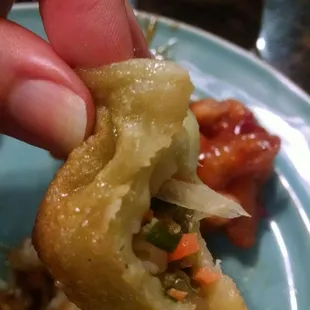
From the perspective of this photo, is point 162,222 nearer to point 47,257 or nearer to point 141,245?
point 141,245

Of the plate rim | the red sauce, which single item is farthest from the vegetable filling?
the plate rim

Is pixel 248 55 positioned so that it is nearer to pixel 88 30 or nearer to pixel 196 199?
pixel 88 30

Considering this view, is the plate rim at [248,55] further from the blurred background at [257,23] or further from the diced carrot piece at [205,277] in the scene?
the diced carrot piece at [205,277]

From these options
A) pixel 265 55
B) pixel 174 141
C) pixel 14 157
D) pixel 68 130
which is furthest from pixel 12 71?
pixel 265 55

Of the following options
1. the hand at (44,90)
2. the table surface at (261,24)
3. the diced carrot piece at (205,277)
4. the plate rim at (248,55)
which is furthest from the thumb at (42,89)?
the table surface at (261,24)

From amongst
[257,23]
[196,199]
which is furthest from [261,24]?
[196,199]

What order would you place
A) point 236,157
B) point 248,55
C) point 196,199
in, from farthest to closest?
point 248,55, point 236,157, point 196,199
